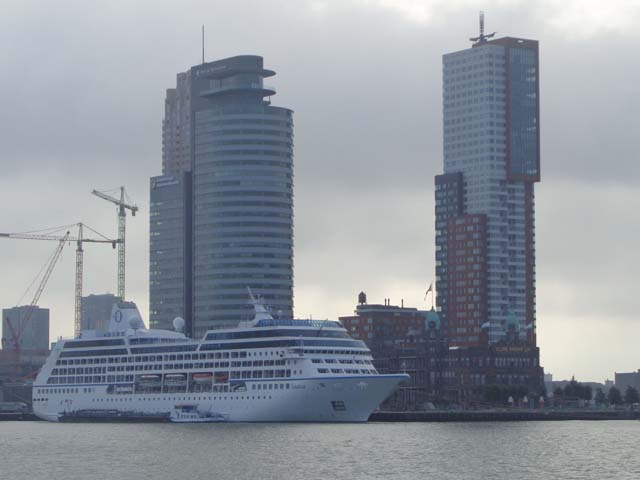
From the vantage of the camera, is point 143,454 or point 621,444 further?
point 621,444

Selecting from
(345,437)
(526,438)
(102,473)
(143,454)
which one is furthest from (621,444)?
(102,473)

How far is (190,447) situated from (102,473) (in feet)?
99.4

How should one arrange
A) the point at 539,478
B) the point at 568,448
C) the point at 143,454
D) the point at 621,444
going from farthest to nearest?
the point at 621,444 → the point at 568,448 → the point at 143,454 → the point at 539,478

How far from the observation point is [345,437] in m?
178

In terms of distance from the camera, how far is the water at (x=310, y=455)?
136125mm

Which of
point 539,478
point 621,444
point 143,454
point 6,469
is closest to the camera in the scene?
point 539,478

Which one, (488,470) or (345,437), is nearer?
(488,470)

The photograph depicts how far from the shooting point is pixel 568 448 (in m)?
172

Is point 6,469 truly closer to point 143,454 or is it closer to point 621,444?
point 143,454

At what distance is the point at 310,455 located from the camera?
152 metres

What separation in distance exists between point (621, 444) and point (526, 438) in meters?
13.3

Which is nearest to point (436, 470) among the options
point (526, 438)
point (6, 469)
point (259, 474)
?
point (259, 474)

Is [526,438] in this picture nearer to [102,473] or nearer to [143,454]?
[143,454]

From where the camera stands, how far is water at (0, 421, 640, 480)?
447 ft
